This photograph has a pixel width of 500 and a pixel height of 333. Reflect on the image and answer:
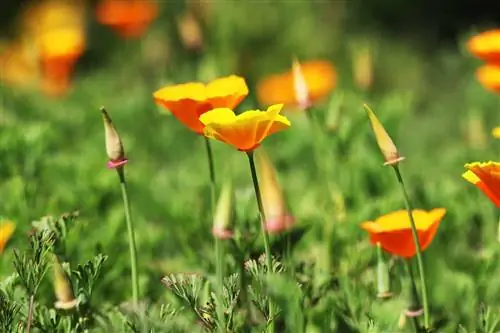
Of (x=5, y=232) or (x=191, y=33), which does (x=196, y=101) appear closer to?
(x=5, y=232)

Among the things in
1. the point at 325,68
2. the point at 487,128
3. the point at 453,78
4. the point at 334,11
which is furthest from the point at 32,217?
the point at 334,11

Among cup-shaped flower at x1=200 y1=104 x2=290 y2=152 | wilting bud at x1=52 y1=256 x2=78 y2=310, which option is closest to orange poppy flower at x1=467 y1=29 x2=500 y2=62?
cup-shaped flower at x1=200 y1=104 x2=290 y2=152

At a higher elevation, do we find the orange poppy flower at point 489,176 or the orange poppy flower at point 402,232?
the orange poppy flower at point 489,176

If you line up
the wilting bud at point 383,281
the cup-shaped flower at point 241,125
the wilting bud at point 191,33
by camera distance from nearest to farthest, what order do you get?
1. the cup-shaped flower at point 241,125
2. the wilting bud at point 383,281
3. the wilting bud at point 191,33

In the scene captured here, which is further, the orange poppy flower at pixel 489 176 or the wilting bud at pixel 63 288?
the wilting bud at pixel 63 288

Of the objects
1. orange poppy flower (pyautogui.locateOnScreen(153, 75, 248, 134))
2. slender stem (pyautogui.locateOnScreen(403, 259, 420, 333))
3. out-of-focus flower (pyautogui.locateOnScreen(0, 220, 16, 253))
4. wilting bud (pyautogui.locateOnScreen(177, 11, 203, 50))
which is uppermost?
wilting bud (pyautogui.locateOnScreen(177, 11, 203, 50))

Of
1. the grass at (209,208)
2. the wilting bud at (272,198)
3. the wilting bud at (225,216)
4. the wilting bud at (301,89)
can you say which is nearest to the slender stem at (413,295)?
the grass at (209,208)

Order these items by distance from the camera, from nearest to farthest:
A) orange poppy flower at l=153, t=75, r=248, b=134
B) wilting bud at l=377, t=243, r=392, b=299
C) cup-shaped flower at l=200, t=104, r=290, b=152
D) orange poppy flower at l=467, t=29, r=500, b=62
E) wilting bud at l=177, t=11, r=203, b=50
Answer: cup-shaped flower at l=200, t=104, r=290, b=152 < orange poppy flower at l=153, t=75, r=248, b=134 < wilting bud at l=377, t=243, r=392, b=299 < orange poppy flower at l=467, t=29, r=500, b=62 < wilting bud at l=177, t=11, r=203, b=50

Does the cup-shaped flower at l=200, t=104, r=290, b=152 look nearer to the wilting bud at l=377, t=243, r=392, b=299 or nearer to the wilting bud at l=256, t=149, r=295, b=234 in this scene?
the wilting bud at l=256, t=149, r=295, b=234

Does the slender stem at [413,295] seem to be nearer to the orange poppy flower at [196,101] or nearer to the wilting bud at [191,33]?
the orange poppy flower at [196,101]
